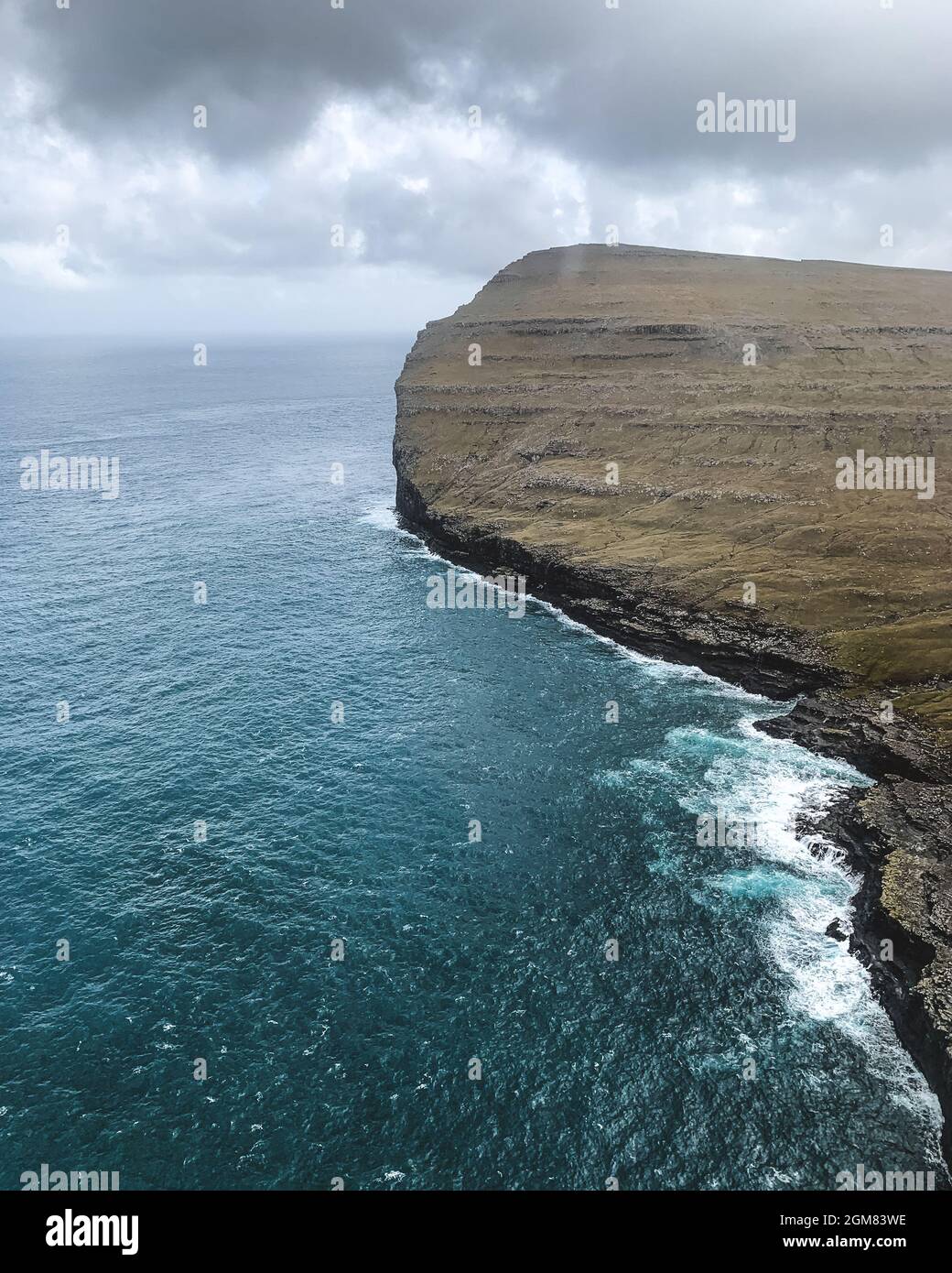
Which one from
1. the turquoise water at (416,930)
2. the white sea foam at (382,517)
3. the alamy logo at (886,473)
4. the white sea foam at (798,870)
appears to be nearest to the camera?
the turquoise water at (416,930)

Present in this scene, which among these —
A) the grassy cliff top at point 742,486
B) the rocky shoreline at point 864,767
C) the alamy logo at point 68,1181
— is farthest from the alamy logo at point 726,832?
the alamy logo at point 68,1181

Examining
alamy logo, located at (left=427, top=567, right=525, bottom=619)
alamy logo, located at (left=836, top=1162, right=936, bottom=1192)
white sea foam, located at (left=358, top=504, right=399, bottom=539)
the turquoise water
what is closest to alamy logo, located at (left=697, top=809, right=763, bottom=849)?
the turquoise water

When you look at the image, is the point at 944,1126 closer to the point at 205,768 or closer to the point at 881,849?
the point at 881,849

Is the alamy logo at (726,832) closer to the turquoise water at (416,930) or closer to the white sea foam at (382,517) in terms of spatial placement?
the turquoise water at (416,930)
